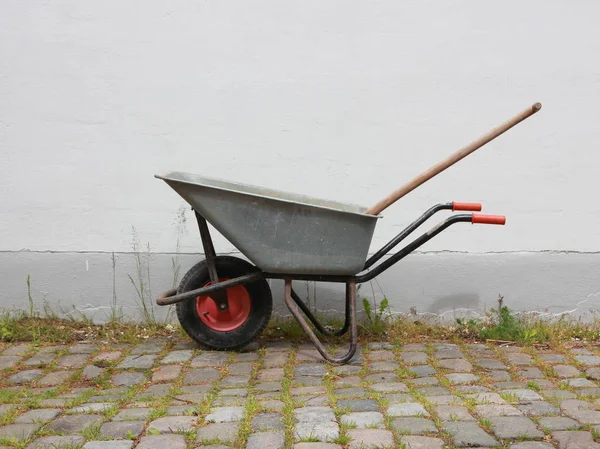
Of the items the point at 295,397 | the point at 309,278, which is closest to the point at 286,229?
the point at 309,278

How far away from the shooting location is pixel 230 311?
4668 mm

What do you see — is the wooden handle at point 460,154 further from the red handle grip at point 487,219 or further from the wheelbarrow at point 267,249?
the red handle grip at point 487,219

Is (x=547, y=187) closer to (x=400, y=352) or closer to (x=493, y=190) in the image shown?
(x=493, y=190)

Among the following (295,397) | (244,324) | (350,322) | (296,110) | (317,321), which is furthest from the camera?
(296,110)

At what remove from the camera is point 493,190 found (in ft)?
16.6

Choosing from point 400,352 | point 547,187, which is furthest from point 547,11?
point 400,352

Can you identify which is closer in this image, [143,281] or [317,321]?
[317,321]

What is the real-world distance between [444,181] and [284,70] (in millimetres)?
1336

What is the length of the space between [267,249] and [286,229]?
0.55ft

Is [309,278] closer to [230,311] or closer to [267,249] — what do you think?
[267,249]

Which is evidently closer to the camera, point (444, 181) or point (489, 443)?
point (489, 443)

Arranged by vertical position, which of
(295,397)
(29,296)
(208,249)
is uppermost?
(208,249)

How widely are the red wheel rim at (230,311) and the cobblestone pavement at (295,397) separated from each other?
0.22 metres

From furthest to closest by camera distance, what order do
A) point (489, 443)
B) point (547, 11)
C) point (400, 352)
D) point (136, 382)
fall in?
point (547, 11), point (400, 352), point (136, 382), point (489, 443)
